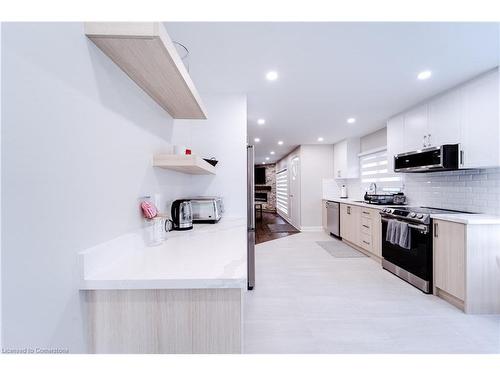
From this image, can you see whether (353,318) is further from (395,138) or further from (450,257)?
(395,138)

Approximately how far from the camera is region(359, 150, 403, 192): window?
14.0 ft

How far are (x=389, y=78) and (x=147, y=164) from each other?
2589 mm

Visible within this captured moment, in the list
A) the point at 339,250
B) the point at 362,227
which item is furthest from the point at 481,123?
the point at 339,250

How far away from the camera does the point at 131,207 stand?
4.24ft

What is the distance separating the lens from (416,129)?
10.7ft

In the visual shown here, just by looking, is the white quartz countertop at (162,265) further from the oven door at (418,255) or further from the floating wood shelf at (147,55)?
the oven door at (418,255)

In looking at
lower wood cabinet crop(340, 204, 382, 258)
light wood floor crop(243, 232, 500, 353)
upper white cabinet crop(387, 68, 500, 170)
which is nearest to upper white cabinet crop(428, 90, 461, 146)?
upper white cabinet crop(387, 68, 500, 170)

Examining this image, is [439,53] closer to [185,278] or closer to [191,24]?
[191,24]

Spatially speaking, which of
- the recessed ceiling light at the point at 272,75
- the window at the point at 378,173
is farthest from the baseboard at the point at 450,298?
the recessed ceiling light at the point at 272,75

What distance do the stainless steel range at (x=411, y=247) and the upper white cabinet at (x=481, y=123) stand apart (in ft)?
2.38

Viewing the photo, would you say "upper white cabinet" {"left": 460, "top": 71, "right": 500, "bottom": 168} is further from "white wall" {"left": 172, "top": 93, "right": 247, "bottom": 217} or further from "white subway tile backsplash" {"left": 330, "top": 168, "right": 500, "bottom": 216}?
"white wall" {"left": 172, "top": 93, "right": 247, "bottom": 217}

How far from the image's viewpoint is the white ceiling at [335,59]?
5.52ft
